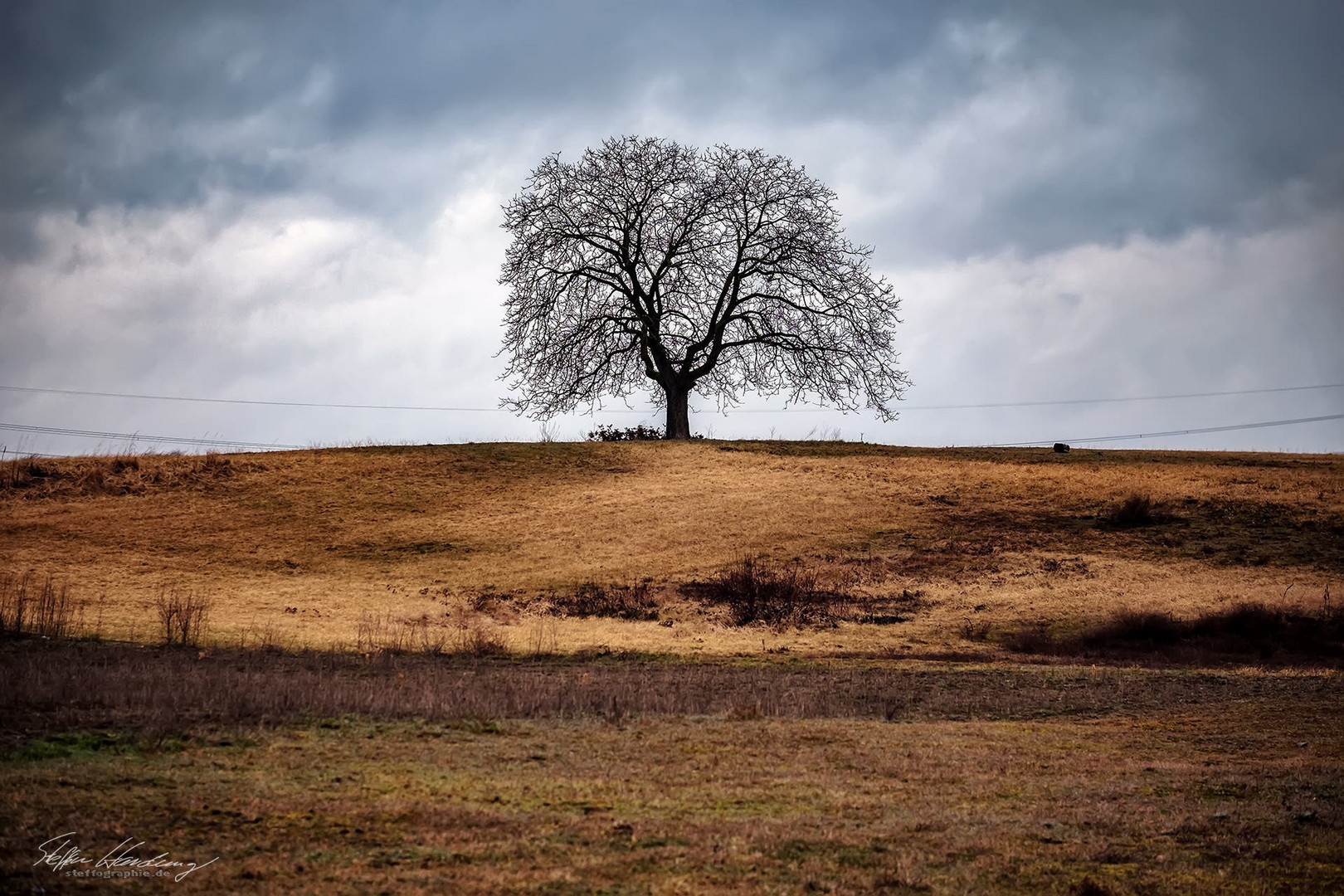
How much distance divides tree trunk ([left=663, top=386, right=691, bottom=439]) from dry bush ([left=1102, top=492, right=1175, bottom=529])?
19.8 m

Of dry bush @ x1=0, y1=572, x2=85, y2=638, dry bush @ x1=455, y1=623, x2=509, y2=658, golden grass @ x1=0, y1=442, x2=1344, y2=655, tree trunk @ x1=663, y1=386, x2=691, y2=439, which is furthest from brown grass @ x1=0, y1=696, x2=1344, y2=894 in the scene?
tree trunk @ x1=663, y1=386, x2=691, y2=439

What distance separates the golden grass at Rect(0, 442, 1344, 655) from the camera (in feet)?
82.9

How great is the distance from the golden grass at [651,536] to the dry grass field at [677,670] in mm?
164

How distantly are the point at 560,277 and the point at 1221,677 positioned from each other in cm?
3252

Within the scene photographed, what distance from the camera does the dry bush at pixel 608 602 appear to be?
25812 mm

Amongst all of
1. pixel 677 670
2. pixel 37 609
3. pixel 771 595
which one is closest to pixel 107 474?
pixel 37 609

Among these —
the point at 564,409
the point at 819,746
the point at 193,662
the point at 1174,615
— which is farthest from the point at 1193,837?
the point at 564,409

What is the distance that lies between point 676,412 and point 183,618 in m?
29.2

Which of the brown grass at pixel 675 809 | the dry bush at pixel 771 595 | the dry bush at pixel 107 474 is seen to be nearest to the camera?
the brown grass at pixel 675 809

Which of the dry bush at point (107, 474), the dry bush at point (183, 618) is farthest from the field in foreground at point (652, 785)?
the dry bush at point (107, 474)

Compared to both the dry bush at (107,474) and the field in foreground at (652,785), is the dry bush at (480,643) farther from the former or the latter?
the dry bush at (107,474)

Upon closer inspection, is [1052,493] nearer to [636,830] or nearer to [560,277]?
[560,277]

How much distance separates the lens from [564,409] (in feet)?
152

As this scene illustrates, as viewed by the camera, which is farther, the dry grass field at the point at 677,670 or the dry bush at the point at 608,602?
the dry bush at the point at 608,602
